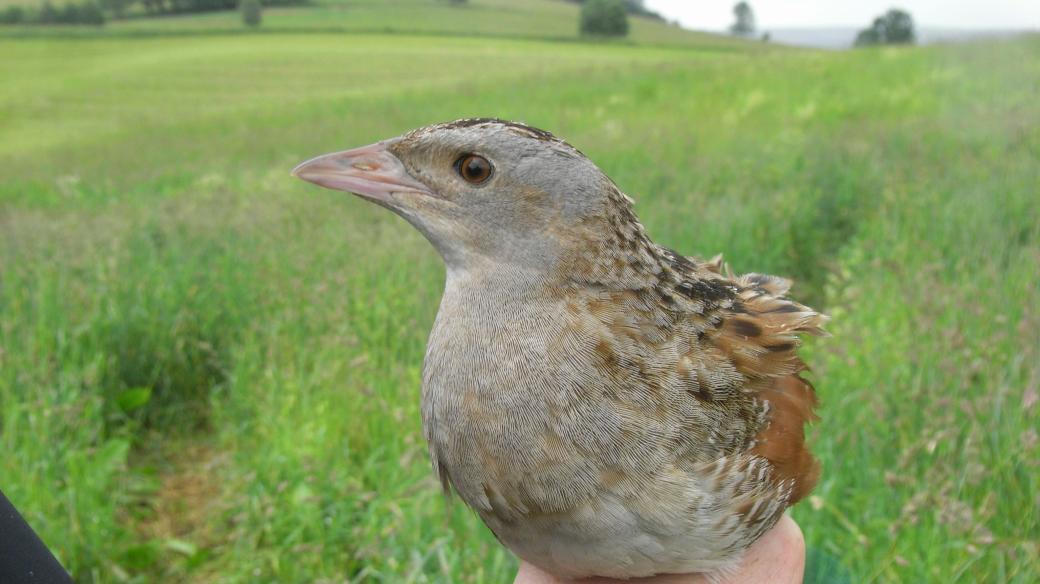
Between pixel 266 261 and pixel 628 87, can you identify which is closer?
pixel 266 261

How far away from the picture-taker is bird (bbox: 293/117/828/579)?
54.4 inches

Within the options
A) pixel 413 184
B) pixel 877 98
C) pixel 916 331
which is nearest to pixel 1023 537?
pixel 916 331

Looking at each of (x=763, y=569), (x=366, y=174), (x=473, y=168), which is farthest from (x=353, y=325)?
(x=763, y=569)

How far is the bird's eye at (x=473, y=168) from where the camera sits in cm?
149

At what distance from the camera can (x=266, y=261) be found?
4793 mm

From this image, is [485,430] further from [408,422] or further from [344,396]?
[344,396]

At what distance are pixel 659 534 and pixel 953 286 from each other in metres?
3.01

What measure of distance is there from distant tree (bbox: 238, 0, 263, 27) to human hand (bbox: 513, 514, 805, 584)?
746 centimetres

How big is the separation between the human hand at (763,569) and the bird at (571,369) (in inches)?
3.2

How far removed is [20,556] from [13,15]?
761 cm

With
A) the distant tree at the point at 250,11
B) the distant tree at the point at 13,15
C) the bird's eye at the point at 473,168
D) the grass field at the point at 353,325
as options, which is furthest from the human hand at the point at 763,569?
the distant tree at the point at 13,15

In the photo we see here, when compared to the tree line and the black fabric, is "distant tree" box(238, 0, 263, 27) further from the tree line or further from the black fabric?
the black fabric

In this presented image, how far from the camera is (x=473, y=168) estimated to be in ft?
4.91

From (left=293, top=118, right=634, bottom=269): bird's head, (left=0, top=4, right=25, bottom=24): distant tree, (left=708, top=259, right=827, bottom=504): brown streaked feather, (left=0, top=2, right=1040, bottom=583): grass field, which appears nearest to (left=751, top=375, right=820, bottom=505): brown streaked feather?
(left=708, top=259, right=827, bottom=504): brown streaked feather
